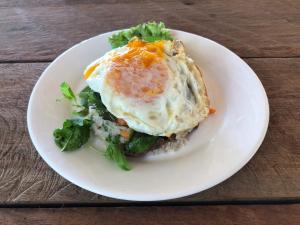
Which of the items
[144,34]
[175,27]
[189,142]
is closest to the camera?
[189,142]

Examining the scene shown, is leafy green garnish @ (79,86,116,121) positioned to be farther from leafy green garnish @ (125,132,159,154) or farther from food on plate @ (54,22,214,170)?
leafy green garnish @ (125,132,159,154)

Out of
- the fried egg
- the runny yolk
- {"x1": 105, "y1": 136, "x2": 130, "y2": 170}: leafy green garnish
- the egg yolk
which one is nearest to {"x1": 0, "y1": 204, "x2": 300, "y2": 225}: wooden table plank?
{"x1": 105, "y1": 136, "x2": 130, "y2": 170}: leafy green garnish

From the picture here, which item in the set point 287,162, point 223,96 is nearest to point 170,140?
point 223,96

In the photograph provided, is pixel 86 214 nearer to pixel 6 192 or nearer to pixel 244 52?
pixel 6 192

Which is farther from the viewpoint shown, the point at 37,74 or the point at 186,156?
the point at 37,74

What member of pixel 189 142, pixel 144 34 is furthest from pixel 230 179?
pixel 144 34

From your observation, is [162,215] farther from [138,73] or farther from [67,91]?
[67,91]
